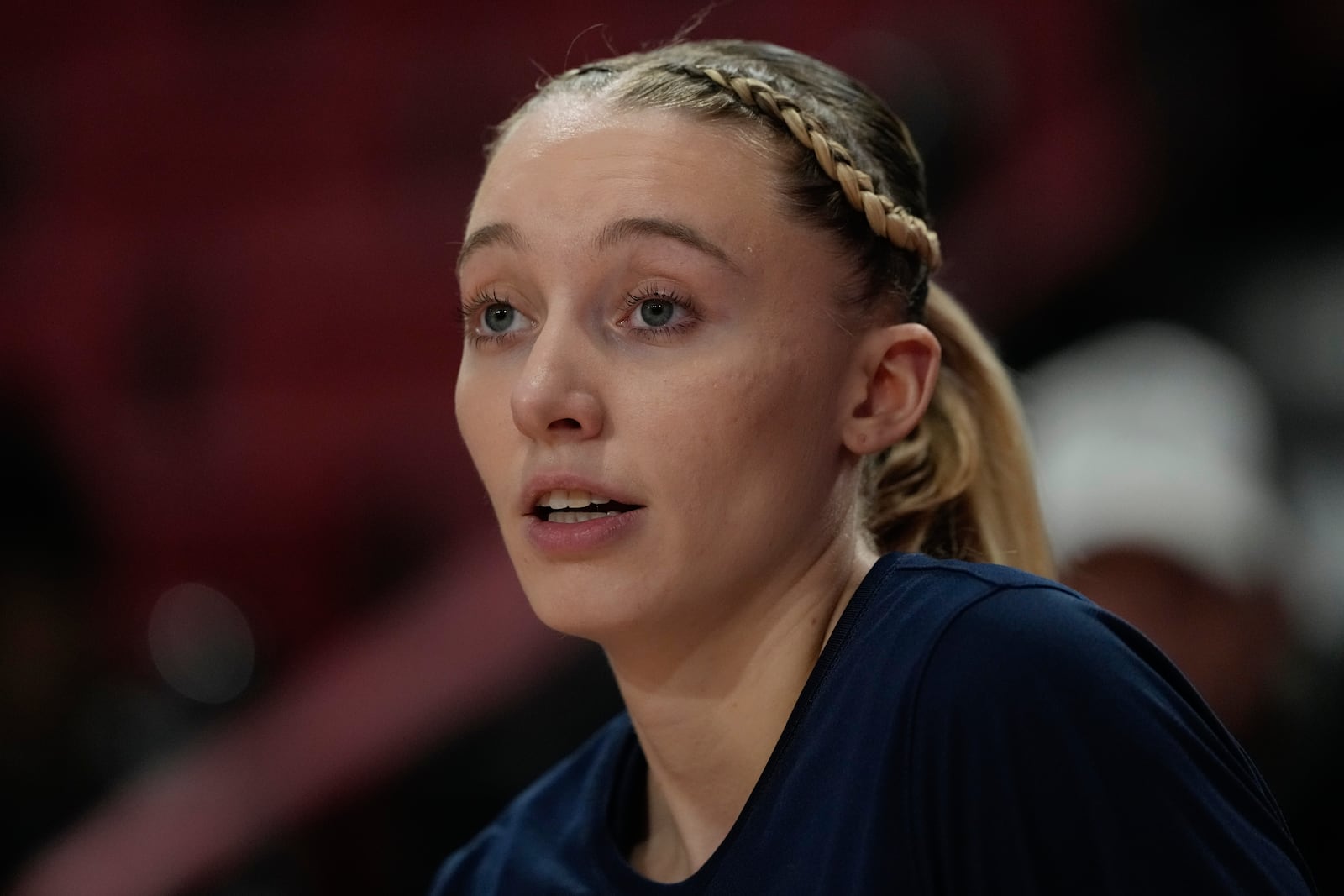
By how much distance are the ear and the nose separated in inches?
10.5

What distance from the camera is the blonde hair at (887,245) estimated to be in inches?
55.2

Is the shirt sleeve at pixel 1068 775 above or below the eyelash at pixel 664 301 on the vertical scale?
below

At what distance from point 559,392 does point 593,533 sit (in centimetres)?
13

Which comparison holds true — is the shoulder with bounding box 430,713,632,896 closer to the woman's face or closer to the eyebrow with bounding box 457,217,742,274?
the woman's face

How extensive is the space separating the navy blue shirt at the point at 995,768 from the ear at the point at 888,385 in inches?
6.2

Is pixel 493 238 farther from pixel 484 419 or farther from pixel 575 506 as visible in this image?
pixel 575 506

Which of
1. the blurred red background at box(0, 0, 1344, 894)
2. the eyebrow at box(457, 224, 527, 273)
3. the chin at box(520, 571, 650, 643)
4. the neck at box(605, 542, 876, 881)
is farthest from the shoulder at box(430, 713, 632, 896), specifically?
the blurred red background at box(0, 0, 1344, 894)

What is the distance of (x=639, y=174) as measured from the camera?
1.33 m

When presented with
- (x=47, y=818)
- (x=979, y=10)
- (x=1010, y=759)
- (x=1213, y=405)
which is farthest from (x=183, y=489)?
(x=1010, y=759)

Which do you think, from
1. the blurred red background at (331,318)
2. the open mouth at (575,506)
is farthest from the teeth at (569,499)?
the blurred red background at (331,318)

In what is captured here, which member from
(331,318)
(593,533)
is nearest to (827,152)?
(593,533)

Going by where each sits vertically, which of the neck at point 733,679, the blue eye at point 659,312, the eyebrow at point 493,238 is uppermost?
the eyebrow at point 493,238

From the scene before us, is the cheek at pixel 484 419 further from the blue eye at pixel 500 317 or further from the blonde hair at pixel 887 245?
the blonde hair at pixel 887 245

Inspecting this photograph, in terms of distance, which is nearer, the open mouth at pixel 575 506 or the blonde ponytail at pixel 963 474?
the open mouth at pixel 575 506
